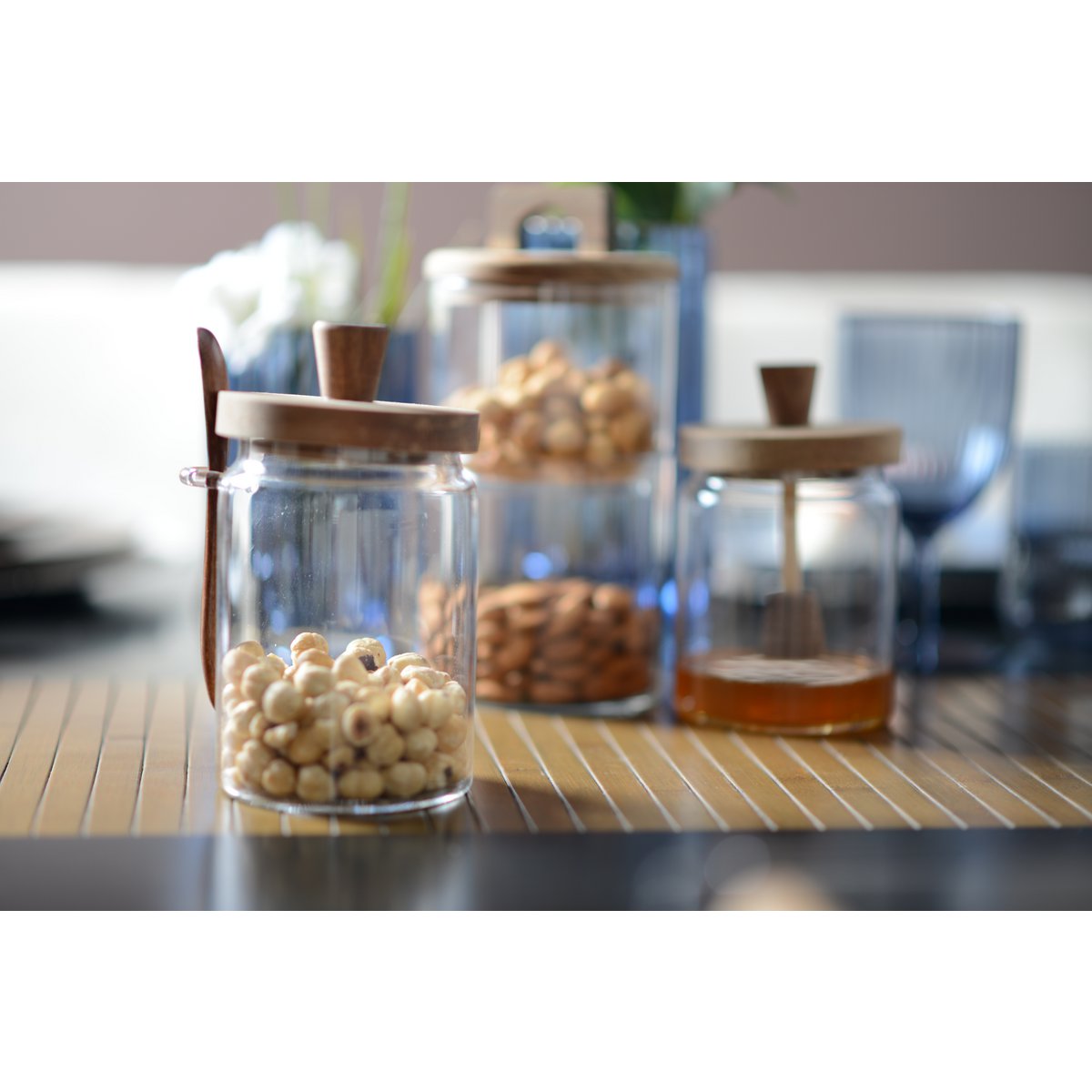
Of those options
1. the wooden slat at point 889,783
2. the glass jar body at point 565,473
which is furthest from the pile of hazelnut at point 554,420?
the wooden slat at point 889,783

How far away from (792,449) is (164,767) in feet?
1.30

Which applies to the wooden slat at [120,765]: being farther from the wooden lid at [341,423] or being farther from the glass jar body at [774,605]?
the glass jar body at [774,605]

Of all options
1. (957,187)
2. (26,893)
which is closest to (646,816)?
(26,893)

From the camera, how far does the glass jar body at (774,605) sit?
90cm

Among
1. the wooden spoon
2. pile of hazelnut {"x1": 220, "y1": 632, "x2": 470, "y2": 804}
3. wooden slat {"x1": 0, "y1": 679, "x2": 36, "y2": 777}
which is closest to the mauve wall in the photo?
wooden slat {"x1": 0, "y1": 679, "x2": 36, "y2": 777}

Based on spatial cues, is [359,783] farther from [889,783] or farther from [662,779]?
[889,783]

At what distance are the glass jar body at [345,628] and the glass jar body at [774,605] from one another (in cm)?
20

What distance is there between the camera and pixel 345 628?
2.51ft

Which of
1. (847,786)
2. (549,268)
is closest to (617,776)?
(847,786)

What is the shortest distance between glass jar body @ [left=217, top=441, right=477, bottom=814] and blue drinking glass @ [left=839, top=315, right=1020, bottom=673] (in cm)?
44

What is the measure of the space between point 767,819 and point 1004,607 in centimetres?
65

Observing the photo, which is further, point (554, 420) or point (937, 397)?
point (937, 397)

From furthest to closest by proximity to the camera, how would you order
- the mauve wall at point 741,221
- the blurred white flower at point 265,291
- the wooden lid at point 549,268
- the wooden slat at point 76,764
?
1. the mauve wall at point 741,221
2. the blurred white flower at point 265,291
3. the wooden lid at point 549,268
4. the wooden slat at point 76,764

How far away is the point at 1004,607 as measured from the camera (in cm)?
129
